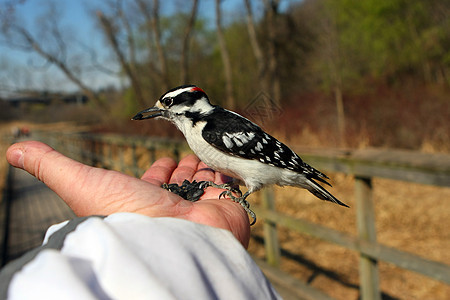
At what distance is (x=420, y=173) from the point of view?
220cm

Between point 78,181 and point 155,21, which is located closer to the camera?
point 78,181

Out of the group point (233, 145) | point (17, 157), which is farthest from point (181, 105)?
point (17, 157)

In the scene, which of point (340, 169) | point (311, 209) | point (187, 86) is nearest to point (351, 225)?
point (311, 209)

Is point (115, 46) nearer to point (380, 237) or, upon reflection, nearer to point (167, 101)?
point (167, 101)

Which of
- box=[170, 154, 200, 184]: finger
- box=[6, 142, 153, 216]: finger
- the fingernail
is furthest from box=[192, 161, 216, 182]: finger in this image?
the fingernail

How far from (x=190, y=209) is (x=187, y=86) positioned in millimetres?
648

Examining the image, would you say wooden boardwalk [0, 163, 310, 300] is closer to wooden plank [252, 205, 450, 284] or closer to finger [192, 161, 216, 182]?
wooden plank [252, 205, 450, 284]

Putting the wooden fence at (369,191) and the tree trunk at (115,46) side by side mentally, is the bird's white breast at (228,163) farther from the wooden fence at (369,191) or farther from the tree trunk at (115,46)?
the wooden fence at (369,191)

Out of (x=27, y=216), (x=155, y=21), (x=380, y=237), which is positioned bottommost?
(x=27, y=216)

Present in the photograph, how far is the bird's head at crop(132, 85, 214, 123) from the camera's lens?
162 cm

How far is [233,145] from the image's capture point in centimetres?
173

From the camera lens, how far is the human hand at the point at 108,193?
1.19 m

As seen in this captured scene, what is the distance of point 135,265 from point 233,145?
1.04 m

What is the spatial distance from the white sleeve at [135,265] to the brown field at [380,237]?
268 cm
